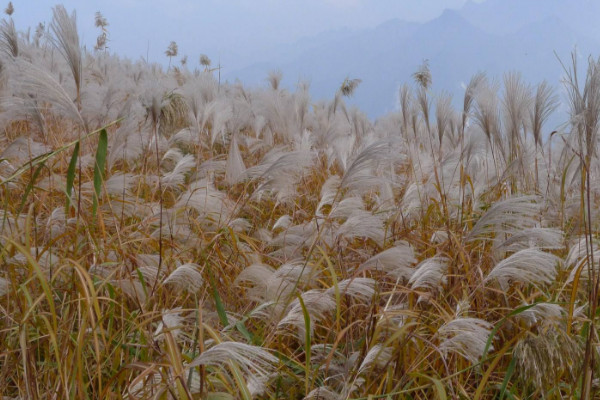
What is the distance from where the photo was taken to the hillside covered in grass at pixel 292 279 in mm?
1244

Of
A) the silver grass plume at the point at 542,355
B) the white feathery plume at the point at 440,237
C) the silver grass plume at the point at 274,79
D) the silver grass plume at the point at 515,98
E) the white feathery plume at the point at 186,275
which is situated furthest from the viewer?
the silver grass plume at the point at 274,79

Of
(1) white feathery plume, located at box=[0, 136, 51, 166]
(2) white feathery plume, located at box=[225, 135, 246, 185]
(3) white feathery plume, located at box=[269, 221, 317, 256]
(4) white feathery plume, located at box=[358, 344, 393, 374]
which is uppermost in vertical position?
(1) white feathery plume, located at box=[0, 136, 51, 166]

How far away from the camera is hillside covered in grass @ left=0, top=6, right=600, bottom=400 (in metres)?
1.24

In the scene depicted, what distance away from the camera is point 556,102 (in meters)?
2.16

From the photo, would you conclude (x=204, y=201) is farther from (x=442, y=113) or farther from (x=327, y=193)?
(x=442, y=113)

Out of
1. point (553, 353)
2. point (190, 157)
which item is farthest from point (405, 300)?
point (190, 157)

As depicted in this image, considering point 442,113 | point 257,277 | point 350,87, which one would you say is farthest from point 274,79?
point 257,277

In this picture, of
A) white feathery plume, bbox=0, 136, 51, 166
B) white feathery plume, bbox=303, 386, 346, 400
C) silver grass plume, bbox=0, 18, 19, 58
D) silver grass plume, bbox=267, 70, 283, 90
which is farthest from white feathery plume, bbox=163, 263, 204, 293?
silver grass plume, bbox=267, 70, 283, 90

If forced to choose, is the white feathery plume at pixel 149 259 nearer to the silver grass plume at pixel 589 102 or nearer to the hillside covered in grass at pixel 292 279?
the hillside covered in grass at pixel 292 279

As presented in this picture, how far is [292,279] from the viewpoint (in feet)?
5.32

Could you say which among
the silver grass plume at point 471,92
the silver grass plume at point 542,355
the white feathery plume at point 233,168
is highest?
the silver grass plume at point 471,92

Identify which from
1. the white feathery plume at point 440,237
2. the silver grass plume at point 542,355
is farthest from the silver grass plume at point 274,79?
the silver grass plume at point 542,355

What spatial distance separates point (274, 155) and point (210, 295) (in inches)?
28.6

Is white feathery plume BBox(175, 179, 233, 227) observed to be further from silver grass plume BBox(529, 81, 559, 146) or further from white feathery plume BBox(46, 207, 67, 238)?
silver grass plume BBox(529, 81, 559, 146)
